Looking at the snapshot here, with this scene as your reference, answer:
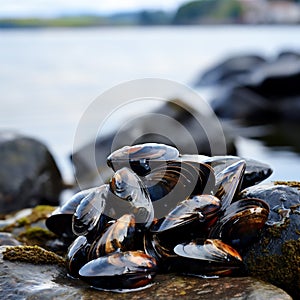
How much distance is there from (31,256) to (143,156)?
1103 millimetres

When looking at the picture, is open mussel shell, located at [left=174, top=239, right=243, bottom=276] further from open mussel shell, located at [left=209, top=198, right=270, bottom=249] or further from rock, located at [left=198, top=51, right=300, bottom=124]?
rock, located at [left=198, top=51, right=300, bottom=124]

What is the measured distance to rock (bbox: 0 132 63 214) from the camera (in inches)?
395

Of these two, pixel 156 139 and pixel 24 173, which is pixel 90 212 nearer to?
pixel 24 173

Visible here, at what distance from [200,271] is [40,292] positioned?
1076 millimetres

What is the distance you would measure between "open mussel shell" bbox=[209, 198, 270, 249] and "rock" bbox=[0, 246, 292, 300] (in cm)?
35

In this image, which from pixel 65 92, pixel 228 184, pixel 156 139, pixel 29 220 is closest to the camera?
pixel 228 184

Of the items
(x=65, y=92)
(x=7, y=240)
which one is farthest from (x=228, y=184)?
(x=65, y=92)

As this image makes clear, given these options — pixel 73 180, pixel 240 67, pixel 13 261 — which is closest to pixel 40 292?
pixel 13 261

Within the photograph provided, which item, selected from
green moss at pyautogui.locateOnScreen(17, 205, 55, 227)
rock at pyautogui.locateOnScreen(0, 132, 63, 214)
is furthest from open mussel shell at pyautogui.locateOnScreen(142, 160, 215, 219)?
rock at pyautogui.locateOnScreen(0, 132, 63, 214)

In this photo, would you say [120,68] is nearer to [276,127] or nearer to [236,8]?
[276,127]

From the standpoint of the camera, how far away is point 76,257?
14.0ft

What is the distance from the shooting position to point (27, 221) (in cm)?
632

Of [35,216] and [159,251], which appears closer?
[159,251]

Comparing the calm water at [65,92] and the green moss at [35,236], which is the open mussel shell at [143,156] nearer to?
the green moss at [35,236]
